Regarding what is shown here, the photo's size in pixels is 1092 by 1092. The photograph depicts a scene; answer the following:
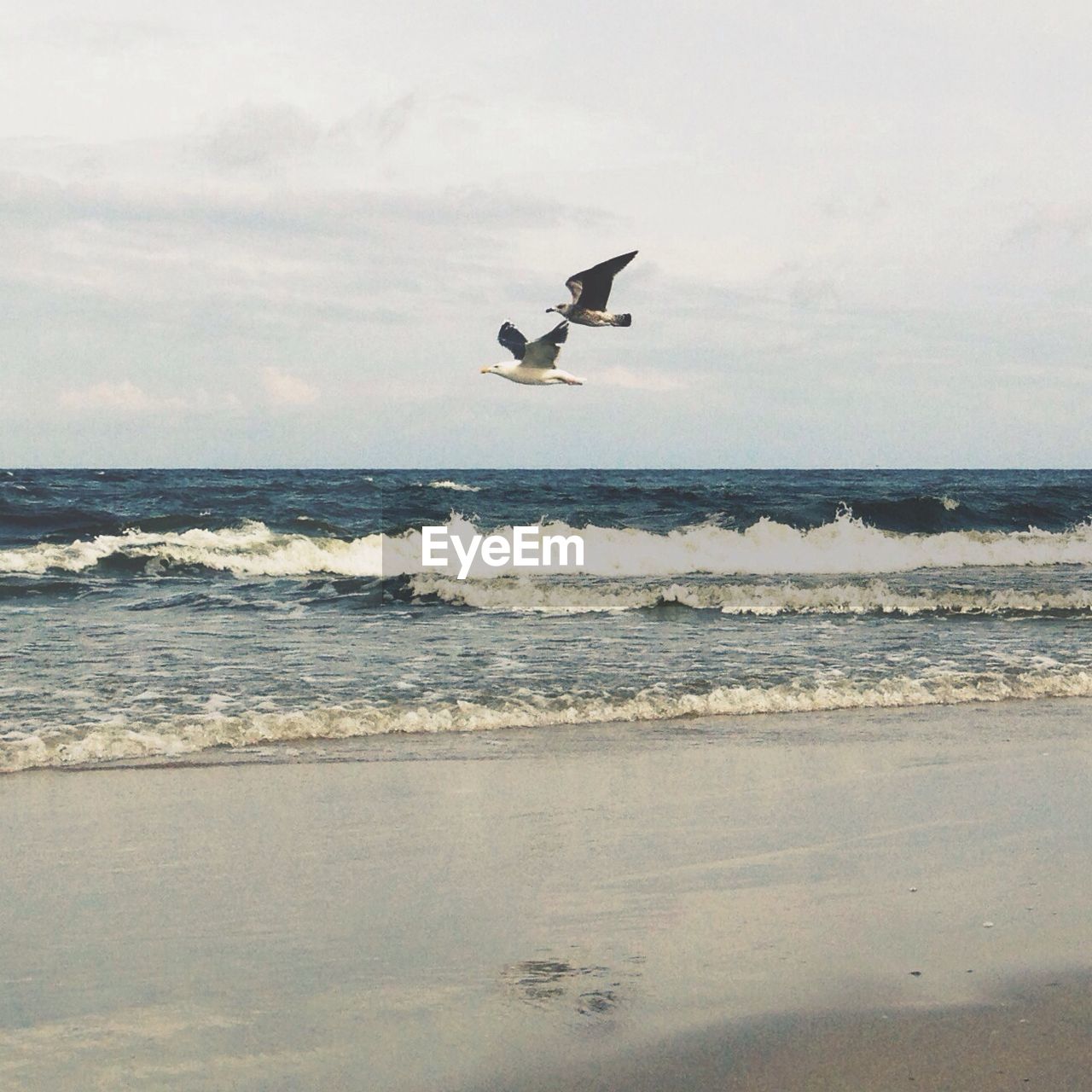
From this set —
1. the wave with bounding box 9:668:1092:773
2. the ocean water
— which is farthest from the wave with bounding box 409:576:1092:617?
the wave with bounding box 9:668:1092:773

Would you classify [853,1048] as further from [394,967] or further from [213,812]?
[213,812]

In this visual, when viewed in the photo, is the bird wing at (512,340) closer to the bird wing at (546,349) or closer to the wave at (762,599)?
the bird wing at (546,349)

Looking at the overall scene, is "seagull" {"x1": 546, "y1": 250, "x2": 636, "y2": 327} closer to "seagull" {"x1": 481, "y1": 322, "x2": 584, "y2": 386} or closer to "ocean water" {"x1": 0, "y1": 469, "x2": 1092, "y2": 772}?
"seagull" {"x1": 481, "y1": 322, "x2": 584, "y2": 386}

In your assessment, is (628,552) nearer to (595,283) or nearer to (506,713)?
(595,283)

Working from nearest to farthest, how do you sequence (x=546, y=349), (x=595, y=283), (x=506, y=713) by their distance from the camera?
(x=506, y=713)
(x=595, y=283)
(x=546, y=349)

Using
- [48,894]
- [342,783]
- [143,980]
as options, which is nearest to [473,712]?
[342,783]

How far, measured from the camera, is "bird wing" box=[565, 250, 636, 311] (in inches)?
391

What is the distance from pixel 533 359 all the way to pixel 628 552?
958 cm

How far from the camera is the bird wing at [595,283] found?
9.94 m

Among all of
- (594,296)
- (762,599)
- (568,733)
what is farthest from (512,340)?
(568,733)

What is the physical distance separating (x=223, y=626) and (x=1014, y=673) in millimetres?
6877

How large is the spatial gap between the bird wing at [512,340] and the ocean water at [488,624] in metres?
2.52

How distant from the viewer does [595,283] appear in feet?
33.4

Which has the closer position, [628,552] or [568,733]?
[568,733]
